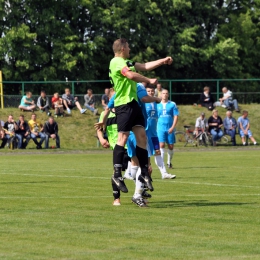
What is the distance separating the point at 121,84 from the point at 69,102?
101ft

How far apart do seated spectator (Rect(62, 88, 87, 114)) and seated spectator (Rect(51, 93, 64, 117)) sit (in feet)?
1.05

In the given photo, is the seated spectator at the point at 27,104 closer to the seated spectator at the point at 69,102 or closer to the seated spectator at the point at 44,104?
the seated spectator at the point at 44,104

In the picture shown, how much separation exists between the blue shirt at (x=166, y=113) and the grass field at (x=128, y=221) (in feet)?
12.4

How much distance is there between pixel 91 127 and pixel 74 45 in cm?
1353

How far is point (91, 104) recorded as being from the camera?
42.9 metres

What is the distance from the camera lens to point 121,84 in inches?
466

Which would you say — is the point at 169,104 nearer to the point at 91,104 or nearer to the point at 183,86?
the point at 91,104

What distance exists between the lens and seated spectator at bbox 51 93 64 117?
41.5 metres

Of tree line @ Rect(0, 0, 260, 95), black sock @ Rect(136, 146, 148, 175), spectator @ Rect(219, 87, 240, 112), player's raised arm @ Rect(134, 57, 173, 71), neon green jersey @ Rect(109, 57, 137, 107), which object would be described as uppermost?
tree line @ Rect(0, 0, 260, 95)

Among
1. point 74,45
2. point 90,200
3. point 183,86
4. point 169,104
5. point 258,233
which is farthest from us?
point 74,45

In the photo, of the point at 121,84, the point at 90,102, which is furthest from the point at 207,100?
the point at 121,84

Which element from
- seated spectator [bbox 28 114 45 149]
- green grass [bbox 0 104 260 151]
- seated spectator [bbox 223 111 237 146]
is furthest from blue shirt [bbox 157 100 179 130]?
seated spectator [bbox 223 111 237 146]

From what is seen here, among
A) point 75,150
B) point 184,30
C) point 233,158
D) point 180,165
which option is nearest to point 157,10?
point 184,30

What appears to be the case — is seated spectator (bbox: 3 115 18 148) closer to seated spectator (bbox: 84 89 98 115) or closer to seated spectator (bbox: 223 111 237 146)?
seated spectator (bbox: 84 89 98 115)
